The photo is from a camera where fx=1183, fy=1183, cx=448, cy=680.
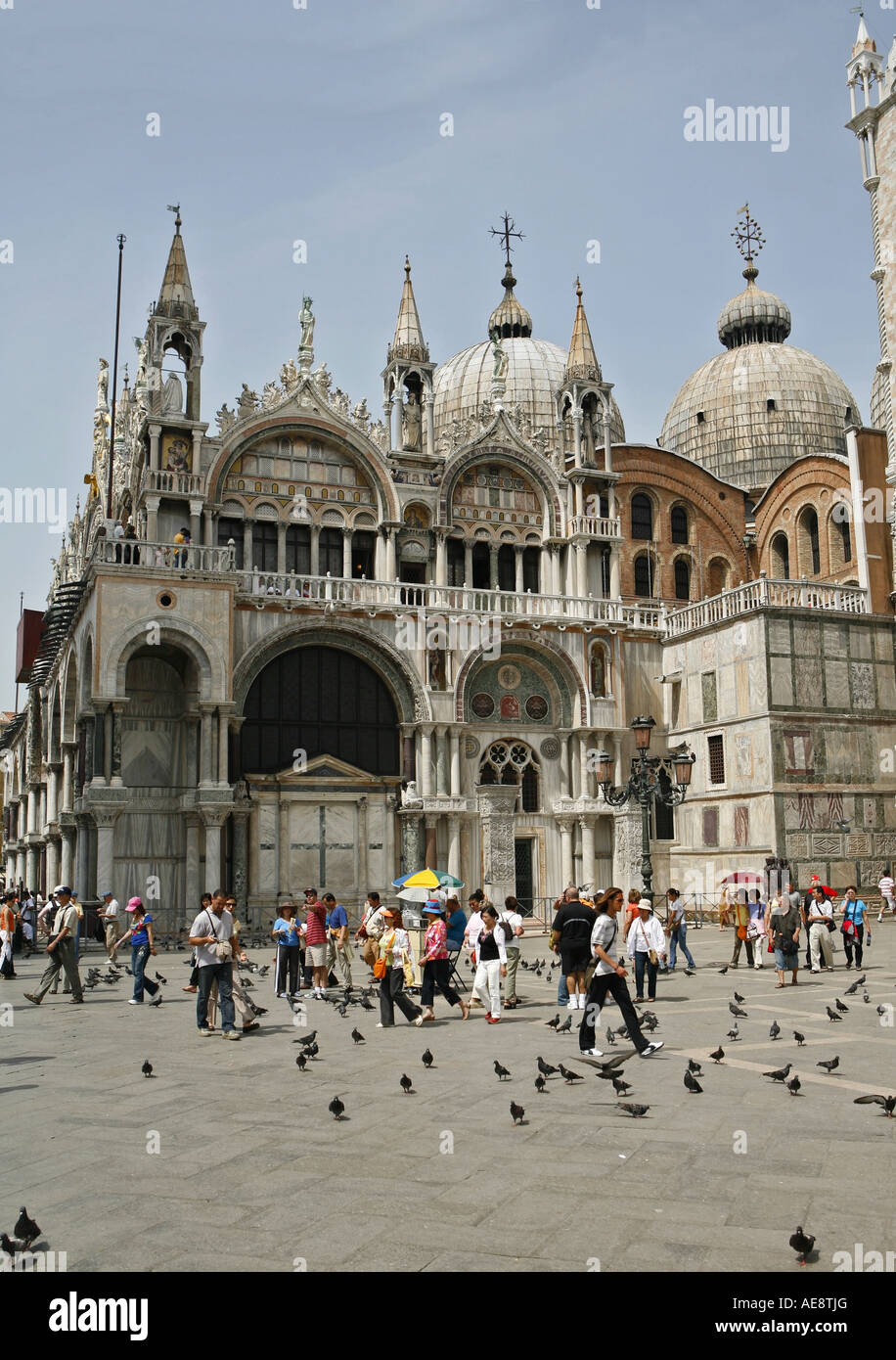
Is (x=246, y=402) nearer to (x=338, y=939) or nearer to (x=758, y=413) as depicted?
(x=338, y=939)

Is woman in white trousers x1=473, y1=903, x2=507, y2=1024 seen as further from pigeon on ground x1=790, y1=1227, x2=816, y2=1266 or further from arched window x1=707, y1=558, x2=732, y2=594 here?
arched window x1=707, y1=558, x2=732, y2=594

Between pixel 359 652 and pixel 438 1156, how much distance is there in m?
24.1

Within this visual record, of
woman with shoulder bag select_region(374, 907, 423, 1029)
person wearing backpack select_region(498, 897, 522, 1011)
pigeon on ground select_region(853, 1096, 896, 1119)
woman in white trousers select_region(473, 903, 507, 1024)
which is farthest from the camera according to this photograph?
person wearing backpack select_region(498, 897, 522, 1011)

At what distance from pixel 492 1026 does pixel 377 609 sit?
1807cm

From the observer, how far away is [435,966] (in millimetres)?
15102

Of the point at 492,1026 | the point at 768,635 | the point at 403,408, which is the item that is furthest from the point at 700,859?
the point at 492,1026

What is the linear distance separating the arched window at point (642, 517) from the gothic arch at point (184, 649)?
18.5 metres

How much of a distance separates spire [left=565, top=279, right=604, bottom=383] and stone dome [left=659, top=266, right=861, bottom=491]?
13612 mm

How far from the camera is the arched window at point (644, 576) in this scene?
41.1 meters

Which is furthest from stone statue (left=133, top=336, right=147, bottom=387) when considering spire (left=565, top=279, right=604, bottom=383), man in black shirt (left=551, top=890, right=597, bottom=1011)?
man in black shirt (left=551, top=890, right=597, bottom=1011)

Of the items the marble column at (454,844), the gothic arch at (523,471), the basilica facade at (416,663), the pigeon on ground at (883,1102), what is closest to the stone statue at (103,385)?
the basilica facade at (416,663)

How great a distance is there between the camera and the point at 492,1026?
14305 millimetres

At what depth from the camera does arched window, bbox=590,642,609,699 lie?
33.8 m
